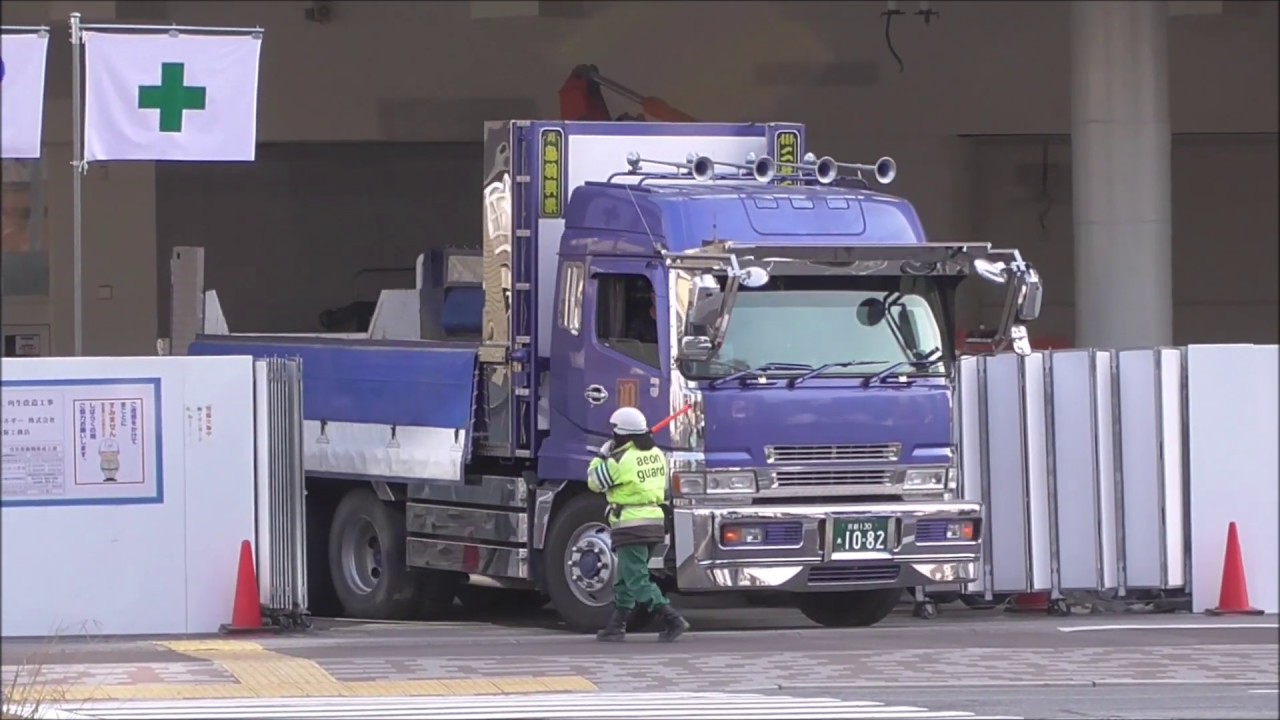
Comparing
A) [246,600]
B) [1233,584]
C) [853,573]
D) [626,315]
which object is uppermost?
[626,315]

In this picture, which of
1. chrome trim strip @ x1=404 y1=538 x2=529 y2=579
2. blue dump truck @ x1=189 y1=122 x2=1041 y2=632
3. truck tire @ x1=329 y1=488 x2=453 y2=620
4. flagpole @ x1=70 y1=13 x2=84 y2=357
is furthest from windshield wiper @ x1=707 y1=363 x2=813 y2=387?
flagpole @ x1=70 y1=13 x2=84 y2=357

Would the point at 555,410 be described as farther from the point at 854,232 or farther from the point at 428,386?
the point at 854,232

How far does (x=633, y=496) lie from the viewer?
13469 millimetres

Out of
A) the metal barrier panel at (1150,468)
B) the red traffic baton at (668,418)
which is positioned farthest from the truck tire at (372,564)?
the metal barrier panel at (1150,468)

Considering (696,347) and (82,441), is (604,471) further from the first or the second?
(82,441)

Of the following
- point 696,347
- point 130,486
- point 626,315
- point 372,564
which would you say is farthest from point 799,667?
point 372,564

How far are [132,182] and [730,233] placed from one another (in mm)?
17659

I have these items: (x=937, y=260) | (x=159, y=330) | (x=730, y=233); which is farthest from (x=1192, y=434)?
(x=159, y=330)

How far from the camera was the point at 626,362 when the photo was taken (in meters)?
14.2

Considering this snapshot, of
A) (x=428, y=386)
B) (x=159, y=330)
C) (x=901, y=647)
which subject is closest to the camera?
(x=901, y=647)

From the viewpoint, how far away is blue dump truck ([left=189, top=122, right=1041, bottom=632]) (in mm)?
13875

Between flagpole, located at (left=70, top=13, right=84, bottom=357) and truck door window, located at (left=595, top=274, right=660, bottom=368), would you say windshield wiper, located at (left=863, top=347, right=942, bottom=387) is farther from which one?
flagpole, located at (left=70, top=13, right=84, bottom=357)

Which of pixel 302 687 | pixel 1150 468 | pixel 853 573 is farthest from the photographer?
pixel 1150 468

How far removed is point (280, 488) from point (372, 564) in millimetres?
2398
